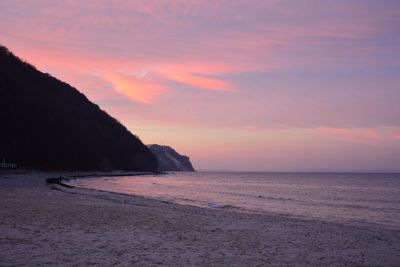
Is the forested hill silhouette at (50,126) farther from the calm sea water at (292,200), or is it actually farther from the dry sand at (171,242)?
the dry sand at (171,242)

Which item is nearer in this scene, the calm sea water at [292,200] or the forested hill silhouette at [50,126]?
the calm sea water at [292,200]

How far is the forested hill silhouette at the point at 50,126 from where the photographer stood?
97.4 metres

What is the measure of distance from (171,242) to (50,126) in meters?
107

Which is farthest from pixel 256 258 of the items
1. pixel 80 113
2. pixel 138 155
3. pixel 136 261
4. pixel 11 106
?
pixel 138 155

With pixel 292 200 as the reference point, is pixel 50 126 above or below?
above

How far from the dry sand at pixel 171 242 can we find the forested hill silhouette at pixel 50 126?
8290cm

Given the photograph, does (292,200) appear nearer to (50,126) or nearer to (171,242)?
(171,242)

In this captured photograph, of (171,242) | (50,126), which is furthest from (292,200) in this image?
(50,126)

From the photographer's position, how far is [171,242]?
42.7 feet

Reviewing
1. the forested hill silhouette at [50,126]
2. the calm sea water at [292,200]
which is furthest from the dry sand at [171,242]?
the forested hill silhouette at [50,126]

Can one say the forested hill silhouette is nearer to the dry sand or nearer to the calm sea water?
the calm sea water

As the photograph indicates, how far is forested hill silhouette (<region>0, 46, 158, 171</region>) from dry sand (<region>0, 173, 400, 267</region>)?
272ft

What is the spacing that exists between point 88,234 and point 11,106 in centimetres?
9760

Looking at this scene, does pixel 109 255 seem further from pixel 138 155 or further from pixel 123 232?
pixel 138 155
